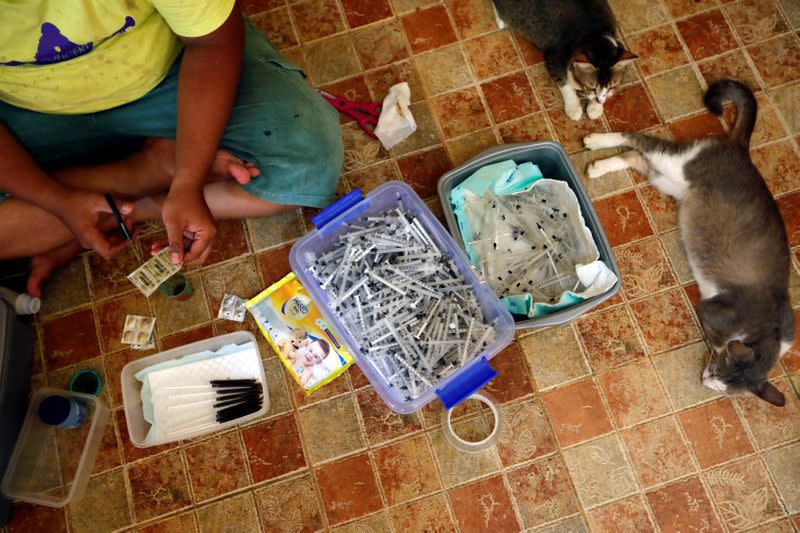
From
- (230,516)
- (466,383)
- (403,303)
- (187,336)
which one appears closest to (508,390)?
(466,383)

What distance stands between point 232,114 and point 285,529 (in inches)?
43.4

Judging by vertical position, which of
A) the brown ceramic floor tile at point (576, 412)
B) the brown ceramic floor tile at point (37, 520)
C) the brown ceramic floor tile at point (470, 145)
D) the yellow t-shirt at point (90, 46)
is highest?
the yellow t-shirt at point (90, 46)

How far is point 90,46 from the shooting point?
3.70 feet

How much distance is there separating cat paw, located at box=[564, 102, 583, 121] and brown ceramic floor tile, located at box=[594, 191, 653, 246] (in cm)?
28

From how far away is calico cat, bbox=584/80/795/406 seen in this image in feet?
4.83

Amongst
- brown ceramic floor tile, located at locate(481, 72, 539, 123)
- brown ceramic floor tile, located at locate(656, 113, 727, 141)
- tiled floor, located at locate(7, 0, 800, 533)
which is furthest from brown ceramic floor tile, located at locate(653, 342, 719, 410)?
brown ceramic floor tile, located at locate(481, 72, 539, 123)

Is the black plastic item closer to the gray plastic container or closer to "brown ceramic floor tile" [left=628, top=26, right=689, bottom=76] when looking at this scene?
the gray plastic container

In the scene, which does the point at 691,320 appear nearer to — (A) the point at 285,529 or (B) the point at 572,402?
(B) the point at 572,402

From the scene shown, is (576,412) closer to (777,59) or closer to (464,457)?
(464,457)

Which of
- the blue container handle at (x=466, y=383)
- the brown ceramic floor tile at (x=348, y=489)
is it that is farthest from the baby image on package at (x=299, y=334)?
the blue container handle at (x=466, y=383)

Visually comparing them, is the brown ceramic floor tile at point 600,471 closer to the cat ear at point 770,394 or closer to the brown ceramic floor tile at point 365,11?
the cat ear at point 770,394

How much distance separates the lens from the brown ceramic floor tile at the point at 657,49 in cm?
181

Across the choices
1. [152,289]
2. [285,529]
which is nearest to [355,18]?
[152,289]

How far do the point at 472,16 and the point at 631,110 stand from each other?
0.61m
